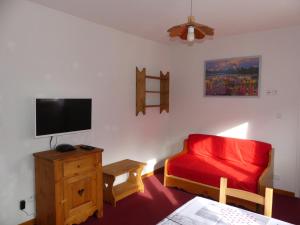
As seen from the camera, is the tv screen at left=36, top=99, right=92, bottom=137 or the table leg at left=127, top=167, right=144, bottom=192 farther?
the table leg at left=127, top=167, right=144, bottom=192

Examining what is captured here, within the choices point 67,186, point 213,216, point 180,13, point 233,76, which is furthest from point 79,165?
point 233,76

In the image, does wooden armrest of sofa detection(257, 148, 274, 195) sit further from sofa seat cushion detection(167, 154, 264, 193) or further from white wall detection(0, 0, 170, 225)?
white wall detection(0, 0, 170, 225)

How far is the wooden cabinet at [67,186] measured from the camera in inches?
102

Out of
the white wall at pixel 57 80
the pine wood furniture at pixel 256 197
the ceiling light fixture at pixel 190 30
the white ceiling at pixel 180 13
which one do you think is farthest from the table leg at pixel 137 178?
the ceiling light fixture at pixel 190 30

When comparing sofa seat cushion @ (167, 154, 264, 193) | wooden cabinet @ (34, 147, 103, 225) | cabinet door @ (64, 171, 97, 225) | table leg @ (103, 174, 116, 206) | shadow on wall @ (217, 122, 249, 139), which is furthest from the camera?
shadow on wall @ (217, 122, 249, 139)

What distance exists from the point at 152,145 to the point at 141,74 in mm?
1394

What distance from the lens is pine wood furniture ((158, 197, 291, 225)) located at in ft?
4.91

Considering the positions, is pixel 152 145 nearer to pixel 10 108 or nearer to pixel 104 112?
pixel 104 112

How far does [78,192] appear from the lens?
2.80 m

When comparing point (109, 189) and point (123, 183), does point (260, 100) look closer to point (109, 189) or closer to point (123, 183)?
point (123, 183)

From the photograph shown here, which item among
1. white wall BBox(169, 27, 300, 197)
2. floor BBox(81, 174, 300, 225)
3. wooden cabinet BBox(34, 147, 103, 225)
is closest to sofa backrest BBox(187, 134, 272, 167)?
white wall BBox(169, 27, 300, 197)

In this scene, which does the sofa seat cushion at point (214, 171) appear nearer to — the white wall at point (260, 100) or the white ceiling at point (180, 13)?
the white wall at point (260, 100)

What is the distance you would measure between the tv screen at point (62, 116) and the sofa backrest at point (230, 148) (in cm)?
200

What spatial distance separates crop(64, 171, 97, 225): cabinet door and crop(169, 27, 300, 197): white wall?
244cm
